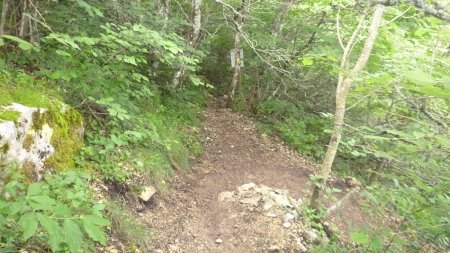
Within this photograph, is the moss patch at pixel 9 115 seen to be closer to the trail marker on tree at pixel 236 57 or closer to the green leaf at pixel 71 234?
the green leaf at pixel 71 234

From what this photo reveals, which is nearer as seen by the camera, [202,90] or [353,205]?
[353,205]

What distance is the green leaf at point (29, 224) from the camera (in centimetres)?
192

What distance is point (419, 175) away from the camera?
12.0ft

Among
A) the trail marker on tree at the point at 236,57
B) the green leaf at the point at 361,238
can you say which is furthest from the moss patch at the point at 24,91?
the trail marker on tree at the point at 236,57

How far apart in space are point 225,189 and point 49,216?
5.55 meters

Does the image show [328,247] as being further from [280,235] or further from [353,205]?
[353,205]

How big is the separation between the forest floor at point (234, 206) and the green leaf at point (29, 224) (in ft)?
10.1

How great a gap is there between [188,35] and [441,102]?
6.90m

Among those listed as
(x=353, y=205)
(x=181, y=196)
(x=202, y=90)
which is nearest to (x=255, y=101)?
(x=202, y=90)

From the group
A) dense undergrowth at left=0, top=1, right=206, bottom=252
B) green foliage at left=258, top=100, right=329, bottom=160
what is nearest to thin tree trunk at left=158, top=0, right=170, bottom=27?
dense undergrowth at left=0, top=1, right=206, bottom=252

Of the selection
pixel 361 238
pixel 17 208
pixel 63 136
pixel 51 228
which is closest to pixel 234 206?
pixel 361 238

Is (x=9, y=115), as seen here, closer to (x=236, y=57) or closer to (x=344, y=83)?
(x=344, y=83)

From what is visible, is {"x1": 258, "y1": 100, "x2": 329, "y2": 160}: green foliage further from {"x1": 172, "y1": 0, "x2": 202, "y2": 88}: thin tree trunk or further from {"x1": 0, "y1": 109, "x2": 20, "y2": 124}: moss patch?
{"x1": 0, "y1": 109, "x2": 20, "y2": 124}: moss patch

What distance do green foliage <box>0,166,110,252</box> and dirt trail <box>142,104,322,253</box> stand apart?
1491mm
